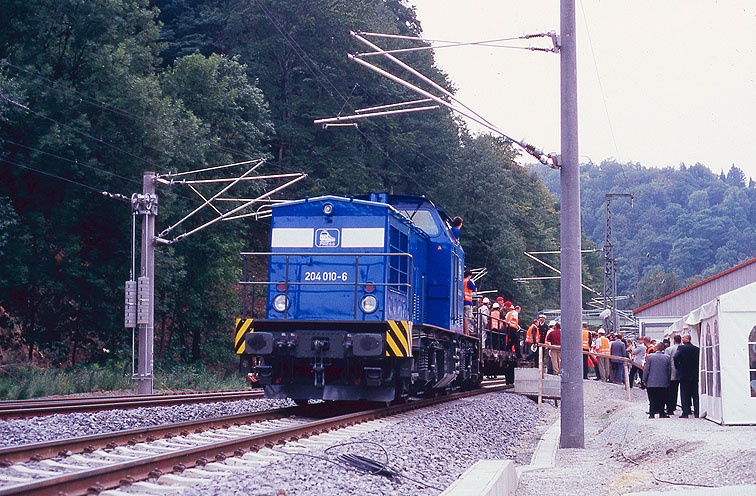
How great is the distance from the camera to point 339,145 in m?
44.8

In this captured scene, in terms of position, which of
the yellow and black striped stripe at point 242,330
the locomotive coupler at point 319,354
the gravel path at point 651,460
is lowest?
the gravel path at point 651,460

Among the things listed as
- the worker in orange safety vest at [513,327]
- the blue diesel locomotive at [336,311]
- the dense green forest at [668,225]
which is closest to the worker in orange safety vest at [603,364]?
the worker in orange safety vest at [513,327]

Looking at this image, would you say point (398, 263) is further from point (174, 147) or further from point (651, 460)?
point (174, 147)

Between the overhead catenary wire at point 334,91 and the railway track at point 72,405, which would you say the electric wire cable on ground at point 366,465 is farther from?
the overhead catenary wire at point 334,91

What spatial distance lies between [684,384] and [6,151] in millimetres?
22906

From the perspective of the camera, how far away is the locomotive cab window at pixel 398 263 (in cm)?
1412

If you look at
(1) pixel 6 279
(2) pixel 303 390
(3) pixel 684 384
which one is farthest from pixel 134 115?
(3) pixel 684 384

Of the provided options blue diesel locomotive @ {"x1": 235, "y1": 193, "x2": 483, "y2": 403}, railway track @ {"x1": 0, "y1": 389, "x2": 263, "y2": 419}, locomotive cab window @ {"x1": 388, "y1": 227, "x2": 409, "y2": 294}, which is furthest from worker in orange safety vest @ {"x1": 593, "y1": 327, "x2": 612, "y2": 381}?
locomotive cab window @ {"x1": 388, "y1": 227, "x2": 409, "y2": 294}

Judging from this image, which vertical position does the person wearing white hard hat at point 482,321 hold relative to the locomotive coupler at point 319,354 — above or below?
above

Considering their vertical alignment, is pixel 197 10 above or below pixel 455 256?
above

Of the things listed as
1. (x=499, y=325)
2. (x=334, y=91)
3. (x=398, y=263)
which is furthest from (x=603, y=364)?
(x=334, y=91)

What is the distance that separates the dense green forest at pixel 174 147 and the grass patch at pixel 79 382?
4.10 metres

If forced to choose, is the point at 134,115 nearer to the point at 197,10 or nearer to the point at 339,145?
the point at 339,145

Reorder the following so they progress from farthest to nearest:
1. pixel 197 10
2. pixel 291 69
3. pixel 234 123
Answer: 1. pixel 197 10
2. pixel 291 69
3. pixel 234 123
